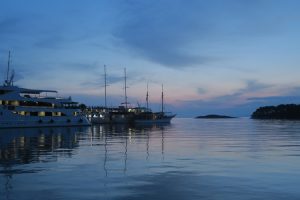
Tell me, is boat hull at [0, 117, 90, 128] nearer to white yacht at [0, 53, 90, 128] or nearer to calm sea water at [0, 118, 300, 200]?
white yacht at [0, 53, 90, 128]

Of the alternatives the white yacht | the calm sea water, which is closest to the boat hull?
the white yacht

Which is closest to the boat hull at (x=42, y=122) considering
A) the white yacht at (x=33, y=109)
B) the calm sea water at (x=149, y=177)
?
the white yacht at (x=33, y=109)

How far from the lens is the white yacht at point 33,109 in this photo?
75.1 m

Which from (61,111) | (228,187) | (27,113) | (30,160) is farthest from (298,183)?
(61,111)

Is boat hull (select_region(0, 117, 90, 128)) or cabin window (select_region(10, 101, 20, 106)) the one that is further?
cabin window (select_region(10, 101, 20, 106))

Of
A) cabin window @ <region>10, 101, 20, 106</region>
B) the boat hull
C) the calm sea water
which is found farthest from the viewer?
cabin window @ <region>10, 101, 20, 106</region>

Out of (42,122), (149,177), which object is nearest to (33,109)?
(42,122)

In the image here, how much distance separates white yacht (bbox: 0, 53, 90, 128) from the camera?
246 feet

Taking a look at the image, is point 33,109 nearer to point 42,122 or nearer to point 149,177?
point 42,122

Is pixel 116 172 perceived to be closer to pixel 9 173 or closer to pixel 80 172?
pixel 80 172

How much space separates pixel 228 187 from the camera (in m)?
14.0

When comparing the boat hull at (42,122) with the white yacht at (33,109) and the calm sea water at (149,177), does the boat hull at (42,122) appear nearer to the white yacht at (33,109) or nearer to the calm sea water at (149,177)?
the white yacht at (33,109)

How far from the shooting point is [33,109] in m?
81.4

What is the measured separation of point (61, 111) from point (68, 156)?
66.5 m
